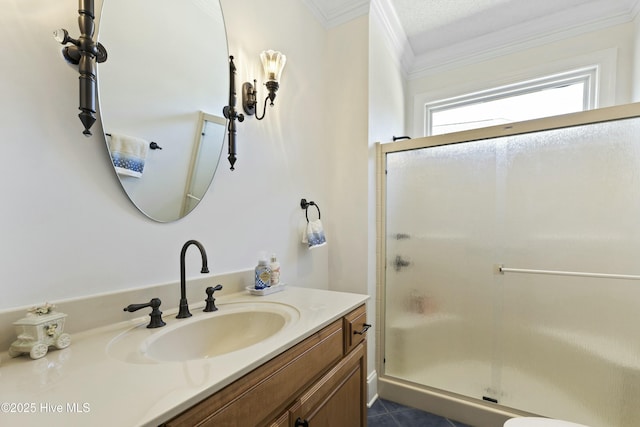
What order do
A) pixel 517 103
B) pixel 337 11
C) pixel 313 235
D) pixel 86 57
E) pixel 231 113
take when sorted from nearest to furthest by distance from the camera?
pixel 86 57 < pixel 231 113 < pixel 313 235 < pixel 337 11 < pixel 517 103

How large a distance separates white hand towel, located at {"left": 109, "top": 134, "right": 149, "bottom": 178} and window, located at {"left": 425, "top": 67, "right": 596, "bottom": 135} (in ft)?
8.09

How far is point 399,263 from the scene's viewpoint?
1945 millimetres

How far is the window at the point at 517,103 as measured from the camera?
84.3 inches

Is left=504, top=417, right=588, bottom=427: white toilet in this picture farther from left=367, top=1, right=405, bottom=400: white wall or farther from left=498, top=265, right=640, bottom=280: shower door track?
left=367, top=1, right=405, bottom=400: white wall

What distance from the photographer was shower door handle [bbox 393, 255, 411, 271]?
192 cm

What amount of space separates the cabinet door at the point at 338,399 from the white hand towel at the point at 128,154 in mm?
879

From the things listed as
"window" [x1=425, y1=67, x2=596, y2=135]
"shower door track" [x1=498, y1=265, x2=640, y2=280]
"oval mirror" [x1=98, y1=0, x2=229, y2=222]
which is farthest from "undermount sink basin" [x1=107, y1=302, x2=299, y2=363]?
"window" [x1=425, y1=67, x2=596, y2=135]

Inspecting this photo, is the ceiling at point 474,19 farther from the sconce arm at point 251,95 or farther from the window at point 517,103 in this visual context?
the sconce arm at point 251,95

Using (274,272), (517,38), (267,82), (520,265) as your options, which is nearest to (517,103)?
(517,38)

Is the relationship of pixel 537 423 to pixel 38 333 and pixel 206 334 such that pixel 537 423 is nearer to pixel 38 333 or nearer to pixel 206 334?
pixel 206 334

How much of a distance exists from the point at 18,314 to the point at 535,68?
3.19 m

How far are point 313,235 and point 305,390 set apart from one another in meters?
0.88

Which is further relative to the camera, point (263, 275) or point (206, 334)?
point (263, 275)

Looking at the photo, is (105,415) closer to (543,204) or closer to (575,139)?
(543,204)
